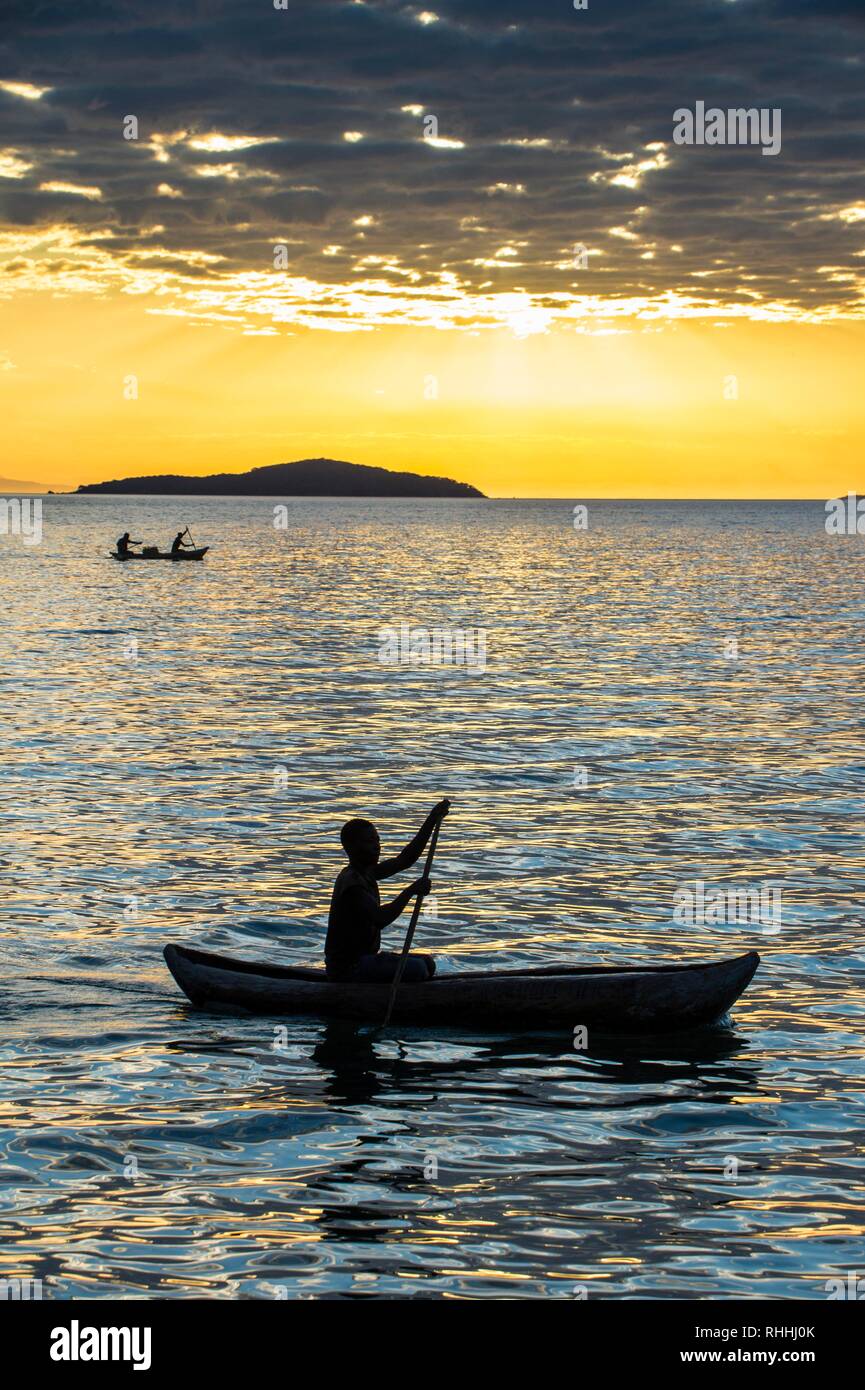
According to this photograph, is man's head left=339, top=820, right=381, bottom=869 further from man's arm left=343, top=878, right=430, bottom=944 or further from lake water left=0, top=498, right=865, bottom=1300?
lake water left=0, top=498, right=865, bottom=1300

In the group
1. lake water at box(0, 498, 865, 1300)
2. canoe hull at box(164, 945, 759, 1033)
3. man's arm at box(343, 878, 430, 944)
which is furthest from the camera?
man's arm at box(343, 878, 430, 944)

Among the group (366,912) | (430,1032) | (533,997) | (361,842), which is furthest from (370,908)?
(533,997)

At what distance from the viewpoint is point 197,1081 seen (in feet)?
39.7

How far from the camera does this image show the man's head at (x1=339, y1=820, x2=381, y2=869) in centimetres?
1319

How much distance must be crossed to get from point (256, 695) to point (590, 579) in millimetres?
65571

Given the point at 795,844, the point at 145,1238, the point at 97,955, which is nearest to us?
the point at 145,1238

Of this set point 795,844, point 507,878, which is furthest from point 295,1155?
point 795,844

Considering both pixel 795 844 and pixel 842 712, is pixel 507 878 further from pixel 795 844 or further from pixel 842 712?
pixel 842 712

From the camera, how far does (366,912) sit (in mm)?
13438

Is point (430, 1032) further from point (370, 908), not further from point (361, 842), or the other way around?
point (361, 842)

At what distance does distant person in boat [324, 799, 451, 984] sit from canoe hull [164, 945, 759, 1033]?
169 mm

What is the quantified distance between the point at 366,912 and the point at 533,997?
1.58 meters

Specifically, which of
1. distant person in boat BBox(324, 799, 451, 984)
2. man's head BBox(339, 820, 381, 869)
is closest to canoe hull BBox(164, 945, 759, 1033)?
distant person in boat BBox(324, 799, 451, 984)

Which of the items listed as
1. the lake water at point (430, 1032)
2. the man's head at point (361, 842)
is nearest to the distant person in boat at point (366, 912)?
the man's head at point (361, 842)
